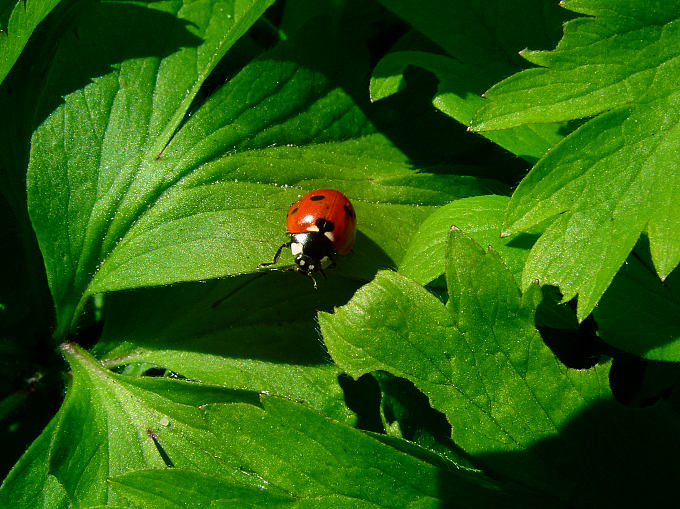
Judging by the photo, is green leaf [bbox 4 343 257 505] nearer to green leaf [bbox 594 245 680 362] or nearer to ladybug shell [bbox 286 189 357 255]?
ladybug shell [bbox 286 189 357 255]

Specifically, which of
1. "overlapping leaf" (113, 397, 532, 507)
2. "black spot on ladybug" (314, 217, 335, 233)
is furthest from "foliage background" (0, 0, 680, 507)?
"black spot on ladybug" (314, 217, 335, 233)

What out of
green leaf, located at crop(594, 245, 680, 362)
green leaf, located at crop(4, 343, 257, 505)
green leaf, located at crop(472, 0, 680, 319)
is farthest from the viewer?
green leaf, located at crop(4, 343, 257, 505)

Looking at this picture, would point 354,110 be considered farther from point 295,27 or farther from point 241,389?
point 241,389

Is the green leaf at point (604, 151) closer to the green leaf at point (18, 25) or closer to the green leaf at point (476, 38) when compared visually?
the green leaf at point (476, 38)

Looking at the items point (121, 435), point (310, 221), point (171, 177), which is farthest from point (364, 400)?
point (171, 177)

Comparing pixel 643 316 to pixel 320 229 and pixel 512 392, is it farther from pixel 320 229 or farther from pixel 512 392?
pixel 320 229

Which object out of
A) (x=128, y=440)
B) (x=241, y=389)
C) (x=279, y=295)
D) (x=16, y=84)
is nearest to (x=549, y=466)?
(x=241, y=389)
